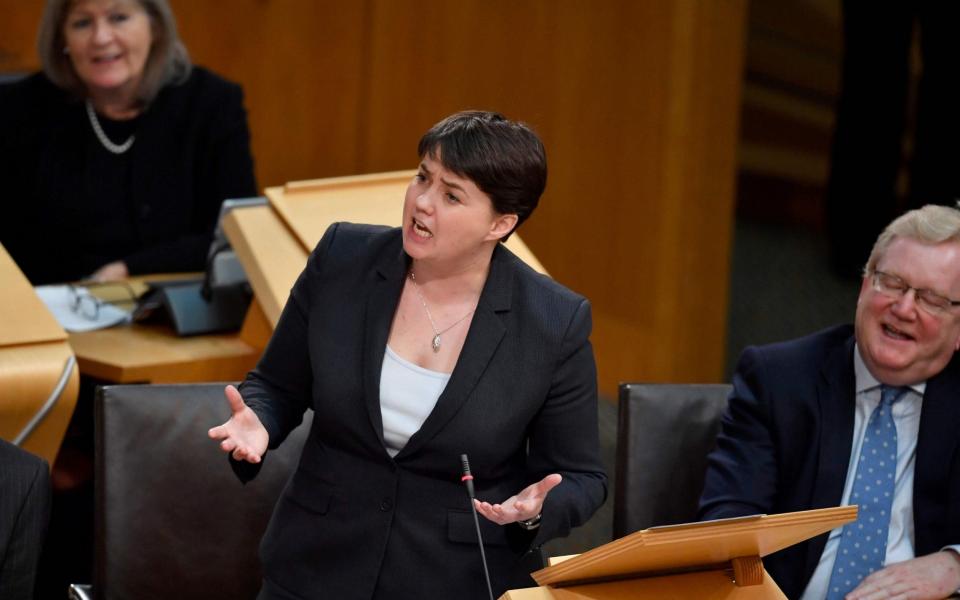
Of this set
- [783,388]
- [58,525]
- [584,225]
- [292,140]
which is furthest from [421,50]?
[783,388]

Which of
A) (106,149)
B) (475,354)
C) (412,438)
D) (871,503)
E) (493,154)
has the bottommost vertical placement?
(871,503)

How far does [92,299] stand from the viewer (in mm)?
3818

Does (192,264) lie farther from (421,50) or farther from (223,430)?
(421,50)

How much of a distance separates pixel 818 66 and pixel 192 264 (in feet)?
7.96

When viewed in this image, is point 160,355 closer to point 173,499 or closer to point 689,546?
point 173,499

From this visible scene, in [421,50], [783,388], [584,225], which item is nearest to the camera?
[783,388]

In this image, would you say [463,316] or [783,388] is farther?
[783,388]

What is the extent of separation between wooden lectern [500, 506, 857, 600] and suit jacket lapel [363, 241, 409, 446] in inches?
19.3

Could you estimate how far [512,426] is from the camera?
2.45 m

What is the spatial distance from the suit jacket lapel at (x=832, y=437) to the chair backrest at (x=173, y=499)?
1.04 m

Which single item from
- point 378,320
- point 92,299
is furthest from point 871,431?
Result: point 92,299

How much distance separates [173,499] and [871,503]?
1.36m

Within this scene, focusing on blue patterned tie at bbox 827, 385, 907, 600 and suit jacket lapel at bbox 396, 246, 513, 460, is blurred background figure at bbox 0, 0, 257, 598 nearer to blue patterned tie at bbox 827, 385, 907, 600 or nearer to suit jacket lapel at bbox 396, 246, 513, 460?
suit jacket lapel at bbox 396, 246, 513, 460

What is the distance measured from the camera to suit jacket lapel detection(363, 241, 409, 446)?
243 centimetres
